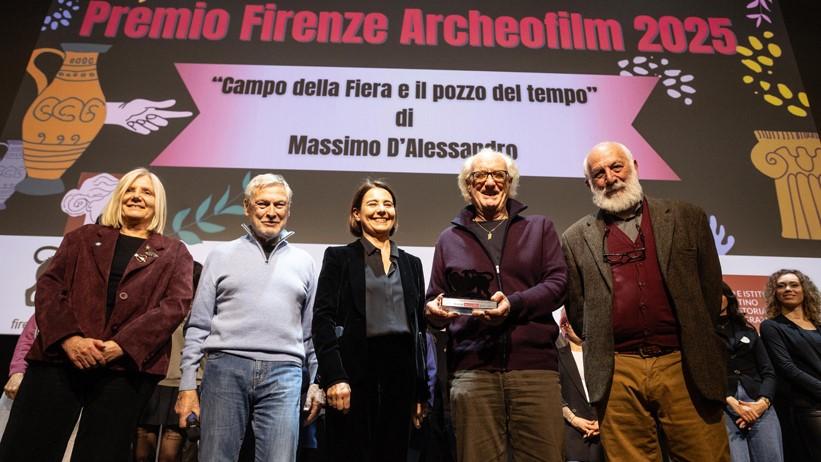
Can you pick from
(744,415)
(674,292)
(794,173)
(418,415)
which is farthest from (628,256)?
(794,173)

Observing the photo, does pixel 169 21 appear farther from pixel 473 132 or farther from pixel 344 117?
pixel 473 132

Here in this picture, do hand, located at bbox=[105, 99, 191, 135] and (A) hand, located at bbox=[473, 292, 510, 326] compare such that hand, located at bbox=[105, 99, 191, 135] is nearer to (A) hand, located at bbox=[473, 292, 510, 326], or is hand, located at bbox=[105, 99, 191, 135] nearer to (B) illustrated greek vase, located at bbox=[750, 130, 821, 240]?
(A) hand, located at bbox=[473, 292, 510, 326]

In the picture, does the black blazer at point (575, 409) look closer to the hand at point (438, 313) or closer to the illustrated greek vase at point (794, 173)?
the hand at point (438, 313)

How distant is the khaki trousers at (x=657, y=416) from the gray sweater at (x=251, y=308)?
3.86 ft

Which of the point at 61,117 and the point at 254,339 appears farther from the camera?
the point at 61,117

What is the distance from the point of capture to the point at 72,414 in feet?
6.17

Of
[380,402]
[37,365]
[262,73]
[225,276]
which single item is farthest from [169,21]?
[380,402]

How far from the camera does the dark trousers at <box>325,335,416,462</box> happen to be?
1902 millimetres

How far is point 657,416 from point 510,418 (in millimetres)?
524

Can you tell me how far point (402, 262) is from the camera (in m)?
2.27

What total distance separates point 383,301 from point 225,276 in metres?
0.64

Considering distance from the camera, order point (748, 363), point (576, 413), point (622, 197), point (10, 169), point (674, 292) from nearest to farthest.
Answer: point (674, 292) → point (622, 197) → point (576, 413) → point (748, 363) → point (10, 169)

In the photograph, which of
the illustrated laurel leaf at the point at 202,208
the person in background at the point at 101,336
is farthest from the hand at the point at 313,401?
the illustrated laurel leaf at the point at 202,208

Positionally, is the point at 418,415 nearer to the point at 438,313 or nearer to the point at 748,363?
the point at 438,313
